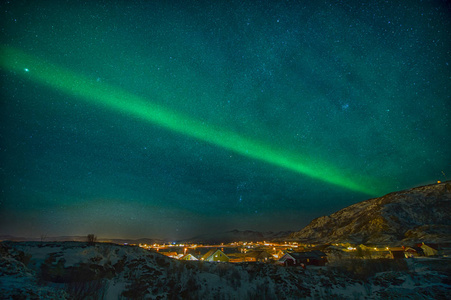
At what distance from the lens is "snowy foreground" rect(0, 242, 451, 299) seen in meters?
16.6

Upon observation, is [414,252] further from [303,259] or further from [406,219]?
[406,219]

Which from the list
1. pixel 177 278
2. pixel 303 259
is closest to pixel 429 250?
pixel 303 259

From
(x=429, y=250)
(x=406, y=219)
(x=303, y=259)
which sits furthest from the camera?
(x=406, y=219)

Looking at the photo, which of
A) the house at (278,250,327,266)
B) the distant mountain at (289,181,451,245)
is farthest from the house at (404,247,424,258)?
the distant mountain at (289,181,451,245)

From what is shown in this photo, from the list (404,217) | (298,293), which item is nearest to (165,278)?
(298,293)

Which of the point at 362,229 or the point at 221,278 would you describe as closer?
the point at 221,278

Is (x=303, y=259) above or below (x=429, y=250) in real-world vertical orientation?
below

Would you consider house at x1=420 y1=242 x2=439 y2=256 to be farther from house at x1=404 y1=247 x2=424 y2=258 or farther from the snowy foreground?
the snowy foreground

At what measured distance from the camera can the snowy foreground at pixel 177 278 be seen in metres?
16.6

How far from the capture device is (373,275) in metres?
29.9

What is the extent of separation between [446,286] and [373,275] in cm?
757

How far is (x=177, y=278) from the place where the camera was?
68.4ft

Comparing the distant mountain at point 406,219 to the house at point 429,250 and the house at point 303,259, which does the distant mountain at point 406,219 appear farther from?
the house at point 303,259

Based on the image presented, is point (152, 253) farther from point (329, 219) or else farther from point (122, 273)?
point (329, 219)
